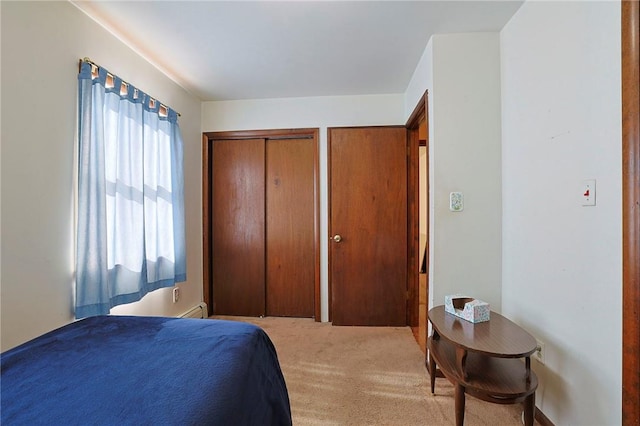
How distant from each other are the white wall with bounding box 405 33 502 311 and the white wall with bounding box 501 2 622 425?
10 cm

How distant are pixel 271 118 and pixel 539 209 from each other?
242cm

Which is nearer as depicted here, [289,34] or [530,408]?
[530,408]

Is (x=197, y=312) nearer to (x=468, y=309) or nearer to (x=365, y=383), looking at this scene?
(x=365, y=383)

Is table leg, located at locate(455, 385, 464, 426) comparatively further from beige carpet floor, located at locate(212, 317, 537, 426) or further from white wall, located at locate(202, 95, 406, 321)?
white wall, located at locate(202, 95, 406, 321)

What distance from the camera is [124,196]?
1.78 metres

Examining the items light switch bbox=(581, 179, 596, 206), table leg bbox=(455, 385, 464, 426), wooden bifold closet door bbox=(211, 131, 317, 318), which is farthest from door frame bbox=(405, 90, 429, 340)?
light switch bbox=(581, 179, 596, 206)

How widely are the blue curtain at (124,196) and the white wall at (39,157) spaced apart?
2.6 inches

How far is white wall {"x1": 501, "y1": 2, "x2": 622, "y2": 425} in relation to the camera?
102 cm

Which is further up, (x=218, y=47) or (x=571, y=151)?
(x=218, y=47)

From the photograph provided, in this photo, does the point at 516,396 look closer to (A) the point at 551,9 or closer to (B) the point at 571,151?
(B) the point at 571,151

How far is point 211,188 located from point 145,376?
92.7 inches

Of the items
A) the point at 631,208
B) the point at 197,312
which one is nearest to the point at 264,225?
the point at 197,312

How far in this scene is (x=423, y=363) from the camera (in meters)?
1.96

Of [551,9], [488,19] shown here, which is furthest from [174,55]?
[551,9]
